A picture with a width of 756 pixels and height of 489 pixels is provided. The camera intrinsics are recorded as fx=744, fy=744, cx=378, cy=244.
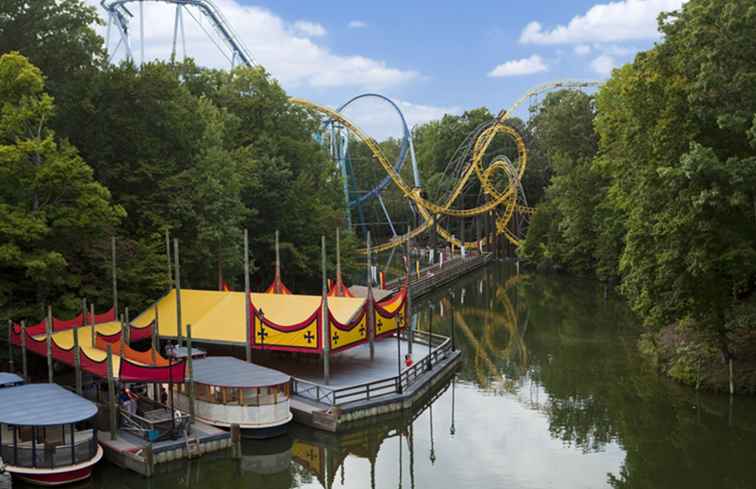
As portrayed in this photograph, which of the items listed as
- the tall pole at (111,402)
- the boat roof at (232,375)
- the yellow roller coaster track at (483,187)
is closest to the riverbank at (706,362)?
the boat roof at (232,375)

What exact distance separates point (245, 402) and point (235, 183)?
56.6ft

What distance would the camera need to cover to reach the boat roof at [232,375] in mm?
17500

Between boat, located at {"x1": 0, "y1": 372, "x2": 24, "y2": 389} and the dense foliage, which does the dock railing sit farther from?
the dense foliage

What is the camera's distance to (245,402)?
1762 cm

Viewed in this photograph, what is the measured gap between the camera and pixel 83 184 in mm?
21781

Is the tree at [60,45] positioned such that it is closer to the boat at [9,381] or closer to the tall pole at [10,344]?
the tall pole at [10,344]

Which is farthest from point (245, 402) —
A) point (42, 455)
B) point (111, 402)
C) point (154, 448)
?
point (42, 455)

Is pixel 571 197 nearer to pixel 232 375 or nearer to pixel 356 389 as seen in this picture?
pixel 356 389

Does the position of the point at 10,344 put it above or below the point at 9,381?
above

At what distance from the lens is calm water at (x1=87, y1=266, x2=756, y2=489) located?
1578 cm

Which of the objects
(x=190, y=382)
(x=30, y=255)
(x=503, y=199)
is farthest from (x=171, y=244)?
(x=503, y=199)

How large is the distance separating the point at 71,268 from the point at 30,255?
2649mm

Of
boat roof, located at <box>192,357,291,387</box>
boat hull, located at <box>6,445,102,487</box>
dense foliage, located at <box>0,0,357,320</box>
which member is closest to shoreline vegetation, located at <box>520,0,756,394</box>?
boat roof, located at <box>192,357,291,387</box>

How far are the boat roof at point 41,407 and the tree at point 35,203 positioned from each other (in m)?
4.52
